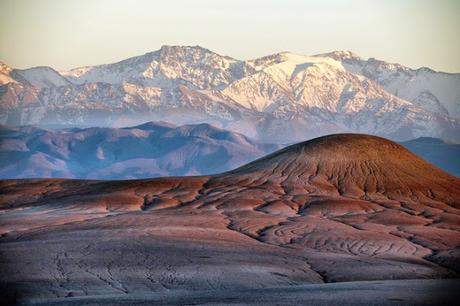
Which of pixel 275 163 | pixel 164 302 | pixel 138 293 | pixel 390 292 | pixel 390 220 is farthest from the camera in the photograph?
pixel 275 163

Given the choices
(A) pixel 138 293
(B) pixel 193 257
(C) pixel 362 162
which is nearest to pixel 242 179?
(C) pixel 362 162

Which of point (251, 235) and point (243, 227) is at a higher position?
point (251, 235)

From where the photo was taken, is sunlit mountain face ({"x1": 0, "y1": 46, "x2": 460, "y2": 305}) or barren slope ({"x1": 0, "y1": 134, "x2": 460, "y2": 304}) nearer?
sunlit mountain face ({"x1": 0, "y1": 46, "x2": 460, "y2": 305})

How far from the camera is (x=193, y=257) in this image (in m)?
90.1

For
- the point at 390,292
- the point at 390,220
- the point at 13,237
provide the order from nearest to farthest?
1. the point at 390,292
2. the point at 13,237
3. the point at 390,220

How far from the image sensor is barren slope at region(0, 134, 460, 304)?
79.4 m

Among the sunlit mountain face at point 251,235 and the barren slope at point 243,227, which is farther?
the barren slope at point 243,227

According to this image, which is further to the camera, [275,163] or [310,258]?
[275,163]

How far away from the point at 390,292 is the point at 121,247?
136 feet

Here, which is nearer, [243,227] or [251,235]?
[251,235]

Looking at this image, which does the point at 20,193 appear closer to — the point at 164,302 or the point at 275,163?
the point at 275,163

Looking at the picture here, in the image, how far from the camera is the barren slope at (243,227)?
7944cm

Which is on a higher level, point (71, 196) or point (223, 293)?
point (223, 293)

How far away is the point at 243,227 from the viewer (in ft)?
397
